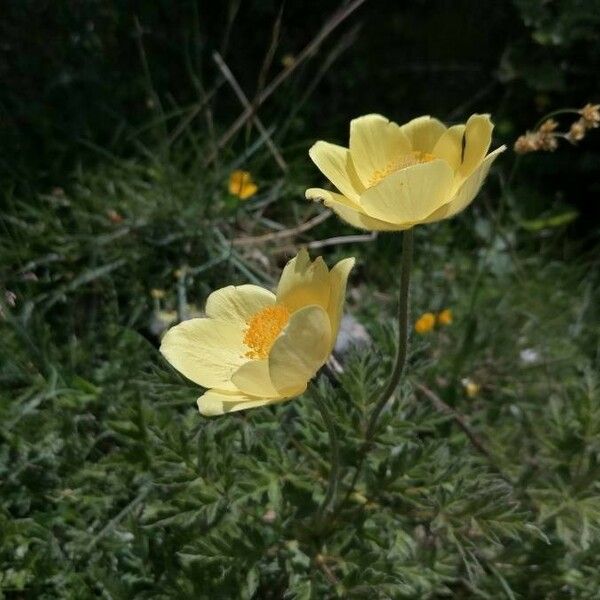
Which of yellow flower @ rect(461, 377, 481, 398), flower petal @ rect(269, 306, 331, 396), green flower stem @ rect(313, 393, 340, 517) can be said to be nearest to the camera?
flower petal @ rect(269, 306, 331, 396)

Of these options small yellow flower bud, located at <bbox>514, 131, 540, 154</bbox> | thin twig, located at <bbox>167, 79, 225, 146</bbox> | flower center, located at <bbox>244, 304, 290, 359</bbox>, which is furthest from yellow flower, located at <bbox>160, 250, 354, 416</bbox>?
thin twig, located at <bbox>167, 79, 225, 146</bbox>

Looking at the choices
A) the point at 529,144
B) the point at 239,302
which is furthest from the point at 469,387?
the point at 239,302

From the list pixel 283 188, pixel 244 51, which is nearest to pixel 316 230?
pixel 283 188

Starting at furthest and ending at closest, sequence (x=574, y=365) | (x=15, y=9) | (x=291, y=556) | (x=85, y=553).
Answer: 1. (x=15, y=9)
2. (x=574, y=365)
3. (x=85, y=553)
4. (x=291, y=556)

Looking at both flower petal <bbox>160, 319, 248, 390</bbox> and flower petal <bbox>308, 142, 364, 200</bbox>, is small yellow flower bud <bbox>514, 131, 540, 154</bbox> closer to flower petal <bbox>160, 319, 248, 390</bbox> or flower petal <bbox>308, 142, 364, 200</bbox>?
flower petal <bbox>308, 142, 364, 200</bbox>

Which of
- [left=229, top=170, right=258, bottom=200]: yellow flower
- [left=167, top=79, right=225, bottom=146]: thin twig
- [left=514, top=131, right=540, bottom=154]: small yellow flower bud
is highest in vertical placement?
[left=514, top=131, right=540, bottom=154]: small yellow flower bud

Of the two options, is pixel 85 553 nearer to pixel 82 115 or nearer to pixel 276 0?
pixel 82 115
